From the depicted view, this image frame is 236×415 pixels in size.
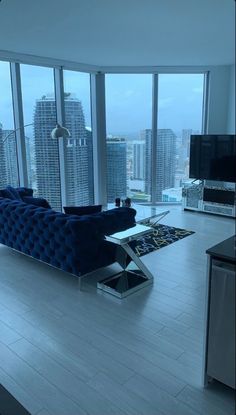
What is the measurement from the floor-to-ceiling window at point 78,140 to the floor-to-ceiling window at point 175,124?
4.66 ft

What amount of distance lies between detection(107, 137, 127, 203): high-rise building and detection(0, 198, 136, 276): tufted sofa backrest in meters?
3.28

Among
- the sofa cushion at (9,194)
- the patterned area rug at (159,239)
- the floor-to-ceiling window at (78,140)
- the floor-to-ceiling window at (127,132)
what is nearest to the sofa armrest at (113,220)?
the patterned area rug at (159,239)

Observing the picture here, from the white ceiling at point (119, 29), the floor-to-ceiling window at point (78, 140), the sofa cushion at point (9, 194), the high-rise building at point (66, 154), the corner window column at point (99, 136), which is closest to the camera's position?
the white ceiling at point (119, 29)

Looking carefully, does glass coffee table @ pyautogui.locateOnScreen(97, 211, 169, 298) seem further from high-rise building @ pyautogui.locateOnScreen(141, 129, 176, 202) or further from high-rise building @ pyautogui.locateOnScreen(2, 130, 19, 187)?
high-rise building @ pyautogui.locateOnScreen(141, 129, 176, 202)

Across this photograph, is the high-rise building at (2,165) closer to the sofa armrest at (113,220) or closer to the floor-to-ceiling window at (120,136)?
the floor-to-ceiling window at (120,136)

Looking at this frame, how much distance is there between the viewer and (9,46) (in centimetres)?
457

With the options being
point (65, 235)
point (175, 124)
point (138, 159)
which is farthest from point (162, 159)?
point (65, 235)

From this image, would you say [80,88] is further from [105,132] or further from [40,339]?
[40,339]

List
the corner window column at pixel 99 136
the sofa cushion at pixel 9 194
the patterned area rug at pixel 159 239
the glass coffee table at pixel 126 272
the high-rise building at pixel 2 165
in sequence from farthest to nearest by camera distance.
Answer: the corner window column at pixel 99 136 → the high-rise building at pixel 2 165 → the patterned area rug at pixel 159 239 → the sofa cushion at pixel 9 194 → the glass coffee table at pixel 126 272

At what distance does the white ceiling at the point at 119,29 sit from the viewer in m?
3.17

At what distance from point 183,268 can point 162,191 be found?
3.33 m

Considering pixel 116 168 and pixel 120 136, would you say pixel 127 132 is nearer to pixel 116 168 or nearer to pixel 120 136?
pixel 120 136

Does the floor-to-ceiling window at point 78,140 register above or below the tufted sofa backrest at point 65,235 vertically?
above

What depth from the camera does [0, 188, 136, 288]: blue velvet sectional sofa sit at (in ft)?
10.5
